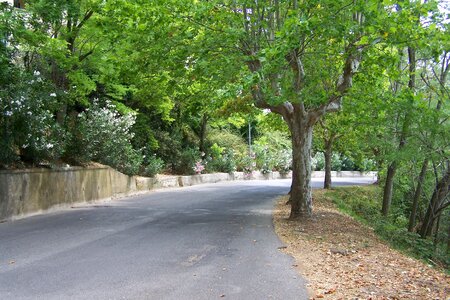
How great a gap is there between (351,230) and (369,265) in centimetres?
456

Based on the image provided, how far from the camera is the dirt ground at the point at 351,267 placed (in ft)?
22.1

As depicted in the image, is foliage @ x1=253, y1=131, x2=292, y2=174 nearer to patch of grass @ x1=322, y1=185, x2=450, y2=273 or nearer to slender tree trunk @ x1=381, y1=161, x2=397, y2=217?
patch of grass @ x1=322, y1=185, x2=450, y2=273

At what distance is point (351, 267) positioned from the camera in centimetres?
821

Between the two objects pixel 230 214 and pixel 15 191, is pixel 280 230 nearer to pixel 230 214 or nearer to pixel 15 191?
pixel 230 214

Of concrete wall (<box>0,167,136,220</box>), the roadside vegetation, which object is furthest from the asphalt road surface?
the roadside vegetation

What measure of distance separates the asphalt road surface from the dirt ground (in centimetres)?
38

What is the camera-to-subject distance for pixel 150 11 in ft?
36.4

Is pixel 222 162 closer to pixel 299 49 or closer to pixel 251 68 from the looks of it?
pixel 251 68

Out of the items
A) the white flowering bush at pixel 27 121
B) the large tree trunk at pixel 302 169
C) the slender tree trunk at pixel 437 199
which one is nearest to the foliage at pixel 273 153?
the slender tree trunk at pixel 437 199

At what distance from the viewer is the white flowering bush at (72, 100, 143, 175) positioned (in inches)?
683

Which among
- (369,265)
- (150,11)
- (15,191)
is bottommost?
(369,265)

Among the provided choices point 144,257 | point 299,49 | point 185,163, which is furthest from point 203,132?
point 144,257

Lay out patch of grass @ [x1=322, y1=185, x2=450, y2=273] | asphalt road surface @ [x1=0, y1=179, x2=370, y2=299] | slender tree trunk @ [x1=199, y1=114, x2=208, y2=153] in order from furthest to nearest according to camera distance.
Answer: slender tree trunk @ [x1=199, y1=114, x2=208, y2=153] → patch of grass @ [x1=322, y1=185, x2=450, y2=273] → asphalt road surface @ [x1=0, y1=179, x2=370, y2=299]

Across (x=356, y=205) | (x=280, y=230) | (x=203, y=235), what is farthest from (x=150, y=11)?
(x=356, y=205)
